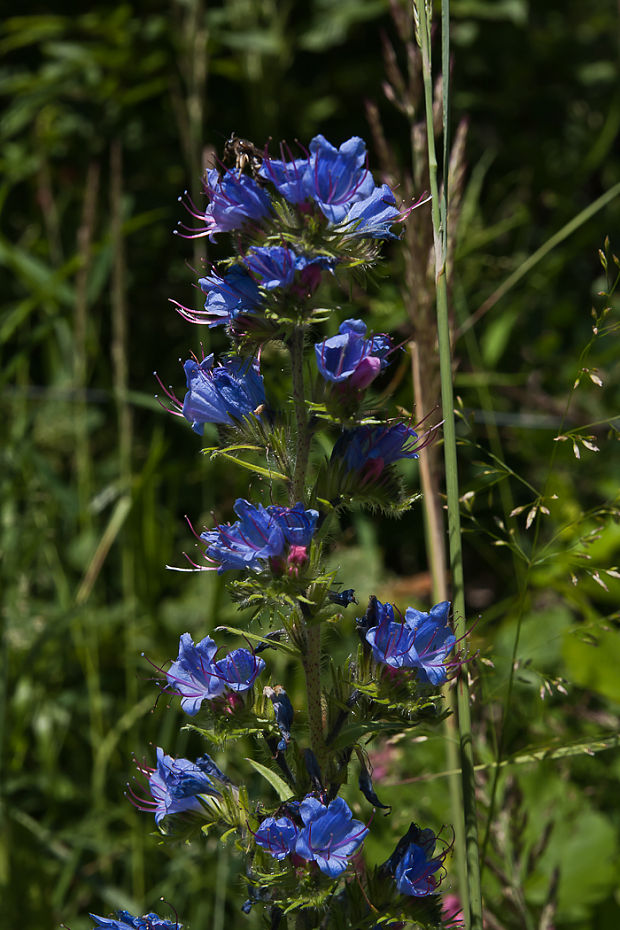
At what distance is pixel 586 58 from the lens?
4062mm

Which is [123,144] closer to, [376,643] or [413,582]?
[413,582]

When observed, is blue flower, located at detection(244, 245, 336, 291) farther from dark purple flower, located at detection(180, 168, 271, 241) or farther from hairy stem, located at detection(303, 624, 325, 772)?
hairy stem, located at detection(303, 624, 325, 772)

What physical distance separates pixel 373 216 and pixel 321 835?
73cm

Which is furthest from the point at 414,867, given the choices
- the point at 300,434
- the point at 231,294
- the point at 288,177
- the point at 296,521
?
the point at 288,177

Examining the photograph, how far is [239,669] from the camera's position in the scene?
1159 mm

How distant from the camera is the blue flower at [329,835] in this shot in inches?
41.0

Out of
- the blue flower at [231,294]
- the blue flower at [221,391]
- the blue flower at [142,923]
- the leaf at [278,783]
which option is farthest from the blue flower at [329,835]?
the blue flower at [231,294]

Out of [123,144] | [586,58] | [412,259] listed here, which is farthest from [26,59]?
[412,259]

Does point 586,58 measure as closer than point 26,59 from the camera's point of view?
No

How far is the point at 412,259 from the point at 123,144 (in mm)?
2235

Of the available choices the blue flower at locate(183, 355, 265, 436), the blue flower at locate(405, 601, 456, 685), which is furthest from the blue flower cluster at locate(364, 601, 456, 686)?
the blue flower at locate(183, 355, 265, 436)

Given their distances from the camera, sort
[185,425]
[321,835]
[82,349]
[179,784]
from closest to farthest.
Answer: [321,835]
[179,784]
[82,349]
[185,425]

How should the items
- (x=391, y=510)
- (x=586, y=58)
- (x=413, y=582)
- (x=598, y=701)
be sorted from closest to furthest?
(x=391, y=510) < (x=598, y=701) < (x=413, y=582) < (x=586, y=58)

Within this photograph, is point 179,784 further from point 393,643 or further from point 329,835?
point 393,643
